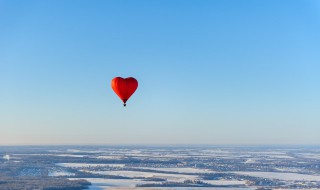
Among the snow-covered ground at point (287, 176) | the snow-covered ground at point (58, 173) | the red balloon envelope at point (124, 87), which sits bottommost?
the snow-covered ground at point (287, 176)

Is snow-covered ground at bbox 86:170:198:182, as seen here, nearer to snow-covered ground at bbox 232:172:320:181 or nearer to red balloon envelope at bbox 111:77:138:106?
snow-covered ground at bbox 232:172:320:181

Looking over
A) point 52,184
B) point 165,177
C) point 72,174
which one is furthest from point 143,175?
point 52,184

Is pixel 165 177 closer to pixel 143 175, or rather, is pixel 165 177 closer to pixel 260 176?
pixel 143 175

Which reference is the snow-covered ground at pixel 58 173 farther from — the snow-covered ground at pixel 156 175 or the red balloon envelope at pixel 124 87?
the red balloon envelope at pixel 124 87

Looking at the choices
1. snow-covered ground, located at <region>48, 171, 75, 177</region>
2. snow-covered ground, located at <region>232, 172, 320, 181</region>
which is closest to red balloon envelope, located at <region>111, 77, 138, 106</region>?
snow-covered ground, located at <region>232, 172, 320, 181</region>

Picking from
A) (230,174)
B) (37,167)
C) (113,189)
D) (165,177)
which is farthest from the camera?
(37,167)

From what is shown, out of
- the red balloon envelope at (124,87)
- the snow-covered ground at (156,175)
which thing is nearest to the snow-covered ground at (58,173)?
the snow-covered ground at (156,175)

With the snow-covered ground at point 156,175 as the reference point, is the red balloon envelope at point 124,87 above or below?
above

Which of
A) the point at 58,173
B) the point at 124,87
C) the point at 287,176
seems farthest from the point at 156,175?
the point at 124,87

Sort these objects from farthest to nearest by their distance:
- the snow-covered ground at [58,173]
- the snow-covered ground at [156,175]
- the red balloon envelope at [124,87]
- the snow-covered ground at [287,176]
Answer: the snow-covered ground at [58,173]
the snow-covered ground at [287,176]
the snow-covered ground at [156,175]
the red balloon envelope at [124,87]
